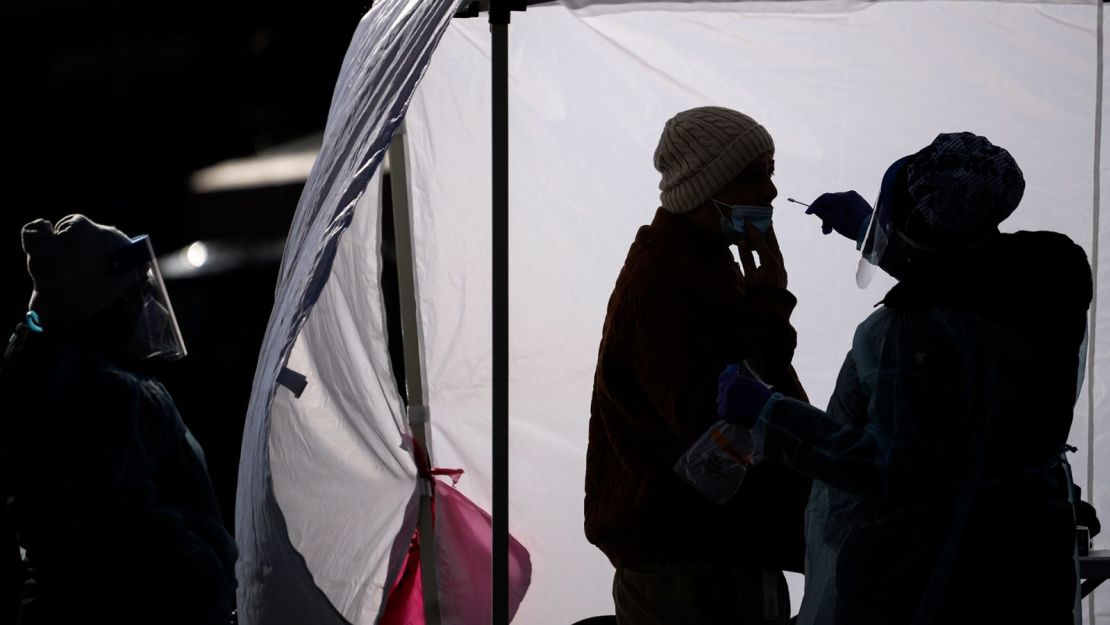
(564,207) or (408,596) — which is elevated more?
(564,207)

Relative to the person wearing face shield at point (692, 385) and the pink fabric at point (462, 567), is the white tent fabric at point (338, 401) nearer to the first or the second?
the pink fabric at point (462, 567)

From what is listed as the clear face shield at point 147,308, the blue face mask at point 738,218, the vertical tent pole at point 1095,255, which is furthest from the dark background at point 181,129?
the blue face mask at point 738,218

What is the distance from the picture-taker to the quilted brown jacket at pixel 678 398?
182 cm

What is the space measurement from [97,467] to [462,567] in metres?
1.15

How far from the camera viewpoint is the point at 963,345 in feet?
5.02

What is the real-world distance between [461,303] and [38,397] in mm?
1200

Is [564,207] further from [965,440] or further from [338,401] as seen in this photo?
[965,440]

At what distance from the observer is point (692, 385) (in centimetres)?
180

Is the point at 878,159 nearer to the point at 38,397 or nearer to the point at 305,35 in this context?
the point at 38,397

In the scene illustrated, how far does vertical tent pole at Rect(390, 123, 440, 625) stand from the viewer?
3.10 metres

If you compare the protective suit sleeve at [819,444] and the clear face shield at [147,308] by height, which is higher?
the clear face shield at [147,308]

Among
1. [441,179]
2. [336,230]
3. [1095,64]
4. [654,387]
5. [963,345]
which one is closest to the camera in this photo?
[963,345]

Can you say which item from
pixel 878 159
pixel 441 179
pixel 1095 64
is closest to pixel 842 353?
pixel 878 159

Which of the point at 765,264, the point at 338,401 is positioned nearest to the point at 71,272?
the point at 338,401
